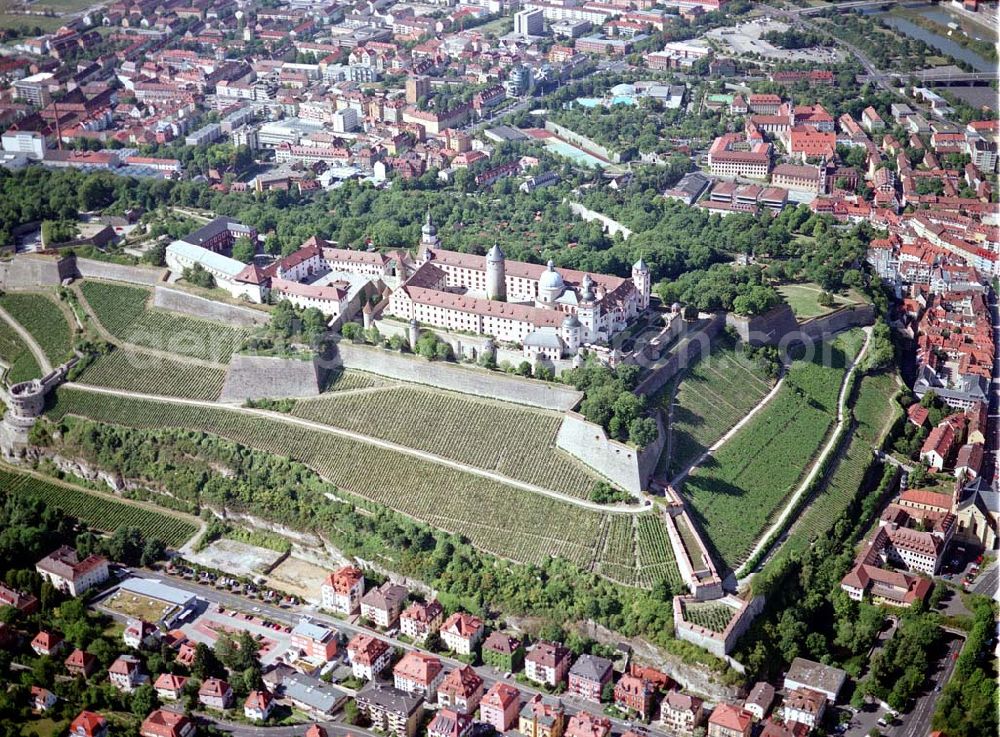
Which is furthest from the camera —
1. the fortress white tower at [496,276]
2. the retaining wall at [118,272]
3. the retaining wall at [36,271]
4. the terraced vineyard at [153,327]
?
the retaining wall at [36,271]

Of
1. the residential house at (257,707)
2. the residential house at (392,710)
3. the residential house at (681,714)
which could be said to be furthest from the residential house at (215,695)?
the residential house at (681,714)

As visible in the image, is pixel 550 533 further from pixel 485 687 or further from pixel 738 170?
pixel 738 170

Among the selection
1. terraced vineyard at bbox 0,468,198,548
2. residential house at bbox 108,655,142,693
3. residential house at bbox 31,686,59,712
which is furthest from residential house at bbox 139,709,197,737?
terraced vineyard at bbox 0,468,198,548

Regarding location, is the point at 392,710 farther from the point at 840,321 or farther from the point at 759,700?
the point at 840,321

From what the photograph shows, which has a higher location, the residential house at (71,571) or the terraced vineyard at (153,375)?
the terraced vineyard at (153,375)

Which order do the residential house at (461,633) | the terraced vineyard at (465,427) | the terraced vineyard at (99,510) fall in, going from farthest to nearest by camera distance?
the terraced vineyard at (99,510)
the terraced vineyard at (465,427)
the residential house at (461,633)

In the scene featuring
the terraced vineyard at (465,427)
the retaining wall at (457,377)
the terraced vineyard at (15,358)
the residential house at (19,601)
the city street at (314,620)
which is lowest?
the city street at (314,620)

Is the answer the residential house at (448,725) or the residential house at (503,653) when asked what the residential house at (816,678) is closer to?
the residential house at (503,653)

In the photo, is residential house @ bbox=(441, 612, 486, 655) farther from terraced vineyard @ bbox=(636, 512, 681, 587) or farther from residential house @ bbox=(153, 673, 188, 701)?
residential house @ bbox=(153, 673, 188, 701)
